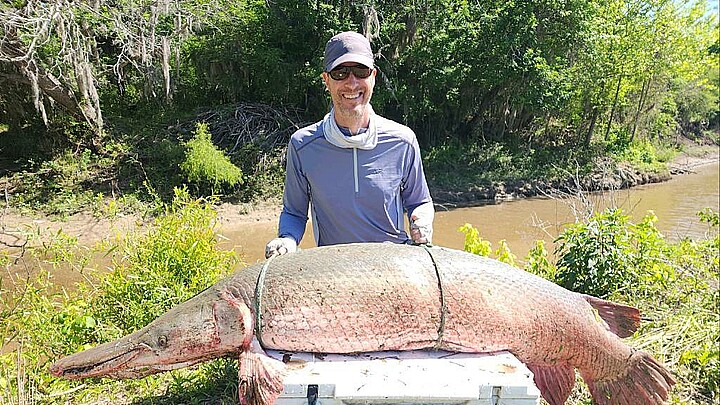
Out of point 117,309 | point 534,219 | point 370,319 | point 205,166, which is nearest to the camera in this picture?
point 370,319

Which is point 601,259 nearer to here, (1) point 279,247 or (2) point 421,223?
(2) point 421,223

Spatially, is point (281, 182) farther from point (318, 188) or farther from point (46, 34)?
point (318, 188)


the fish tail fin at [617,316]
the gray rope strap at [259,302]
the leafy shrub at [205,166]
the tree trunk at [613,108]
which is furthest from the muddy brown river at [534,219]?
the gray rope strap at [259,302]

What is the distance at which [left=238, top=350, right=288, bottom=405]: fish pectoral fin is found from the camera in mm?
1664

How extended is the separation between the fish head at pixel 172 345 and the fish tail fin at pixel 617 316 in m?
1.56

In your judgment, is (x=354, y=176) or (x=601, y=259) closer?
(x=354, y=176)

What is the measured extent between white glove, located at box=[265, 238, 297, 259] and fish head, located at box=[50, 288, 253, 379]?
1.09 feet

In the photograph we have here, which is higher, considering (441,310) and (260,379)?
(441,310)

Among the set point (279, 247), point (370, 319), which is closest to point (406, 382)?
point (370, 319)

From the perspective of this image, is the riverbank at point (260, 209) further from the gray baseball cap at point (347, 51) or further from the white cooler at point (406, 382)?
the white cooler at point (406, 382)

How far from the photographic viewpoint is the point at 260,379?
1710 millimetres

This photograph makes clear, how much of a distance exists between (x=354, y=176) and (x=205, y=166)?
9349 mm

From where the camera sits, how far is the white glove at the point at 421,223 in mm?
2379

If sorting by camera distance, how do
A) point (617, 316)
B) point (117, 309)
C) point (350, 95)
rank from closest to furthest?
point (617, 316), point (350, 95), point (117, 309)
